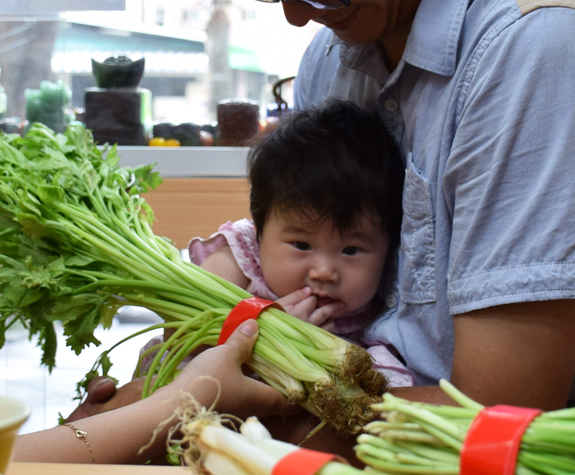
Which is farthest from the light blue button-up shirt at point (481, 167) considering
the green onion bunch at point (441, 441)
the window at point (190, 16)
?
the window at point (190, 16)

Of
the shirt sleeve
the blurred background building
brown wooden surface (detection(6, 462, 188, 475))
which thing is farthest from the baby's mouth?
the blurred background building

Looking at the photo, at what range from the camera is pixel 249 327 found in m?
1.03

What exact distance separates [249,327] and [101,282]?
1.02ft

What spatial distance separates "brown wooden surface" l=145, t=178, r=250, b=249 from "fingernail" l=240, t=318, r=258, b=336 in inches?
Answer: 48.6

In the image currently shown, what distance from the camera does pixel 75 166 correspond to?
4.34 ft

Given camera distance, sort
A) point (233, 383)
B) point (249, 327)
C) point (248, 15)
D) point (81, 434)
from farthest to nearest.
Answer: point (248, 15)
point (249, 327)
point (233, 383)
point (81, 434)

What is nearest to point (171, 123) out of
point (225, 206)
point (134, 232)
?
point (225, 206)

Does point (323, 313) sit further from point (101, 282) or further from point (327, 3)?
point (327, 3)

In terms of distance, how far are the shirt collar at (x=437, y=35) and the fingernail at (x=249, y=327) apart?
52 centimetres

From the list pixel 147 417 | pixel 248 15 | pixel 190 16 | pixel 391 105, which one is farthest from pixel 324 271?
pixel 190 16

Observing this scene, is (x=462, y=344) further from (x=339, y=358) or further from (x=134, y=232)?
(x=134, y=232)

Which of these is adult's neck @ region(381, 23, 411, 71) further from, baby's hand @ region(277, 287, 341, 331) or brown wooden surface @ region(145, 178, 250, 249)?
brown wooden surface @ region(145, 178, 250, 249)

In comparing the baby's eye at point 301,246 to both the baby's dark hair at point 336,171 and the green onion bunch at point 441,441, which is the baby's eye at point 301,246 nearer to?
the baby's dark hair at point 336,171

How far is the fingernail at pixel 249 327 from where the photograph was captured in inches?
40.3
